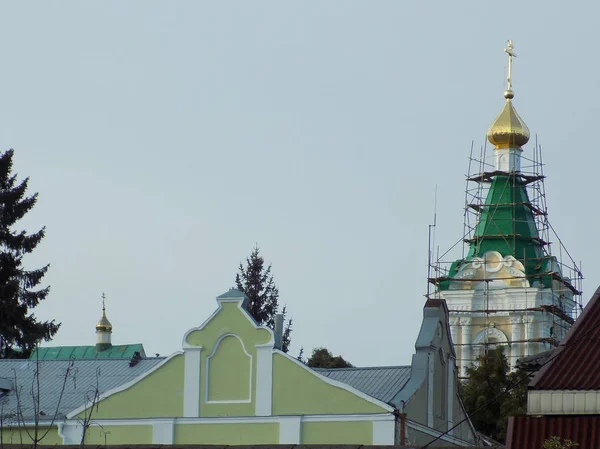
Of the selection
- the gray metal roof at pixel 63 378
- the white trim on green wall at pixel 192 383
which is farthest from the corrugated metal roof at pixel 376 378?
the gray metal roof at pixel 63 378

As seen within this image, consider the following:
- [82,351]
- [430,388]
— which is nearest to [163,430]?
[430,388]

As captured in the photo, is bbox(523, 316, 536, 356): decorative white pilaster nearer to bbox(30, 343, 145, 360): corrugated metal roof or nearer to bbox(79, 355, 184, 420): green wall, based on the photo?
bbox(30, 343, 145, 360): corrugated metal roof

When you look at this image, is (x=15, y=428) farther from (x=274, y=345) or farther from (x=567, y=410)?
(x=567, y=410)

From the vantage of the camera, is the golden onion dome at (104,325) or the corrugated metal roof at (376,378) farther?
the golden onion dome at (104,325)

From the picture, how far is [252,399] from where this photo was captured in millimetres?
34312

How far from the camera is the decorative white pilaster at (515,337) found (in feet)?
244

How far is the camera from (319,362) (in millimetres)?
60938

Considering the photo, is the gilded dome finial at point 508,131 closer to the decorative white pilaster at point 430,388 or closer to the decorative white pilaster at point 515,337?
the decorative white pilaster at point 515,337

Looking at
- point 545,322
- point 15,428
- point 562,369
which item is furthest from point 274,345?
point 545,322

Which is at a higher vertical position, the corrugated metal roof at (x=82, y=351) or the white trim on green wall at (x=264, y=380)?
the corrugated metal roof at (x=82, y=351)

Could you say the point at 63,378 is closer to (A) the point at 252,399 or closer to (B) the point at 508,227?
(A) the point at 252,399

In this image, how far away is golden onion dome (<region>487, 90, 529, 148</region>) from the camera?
81875mm

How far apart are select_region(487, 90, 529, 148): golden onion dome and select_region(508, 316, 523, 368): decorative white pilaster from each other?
9624 mm

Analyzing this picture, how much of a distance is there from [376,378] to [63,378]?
25.3ft
